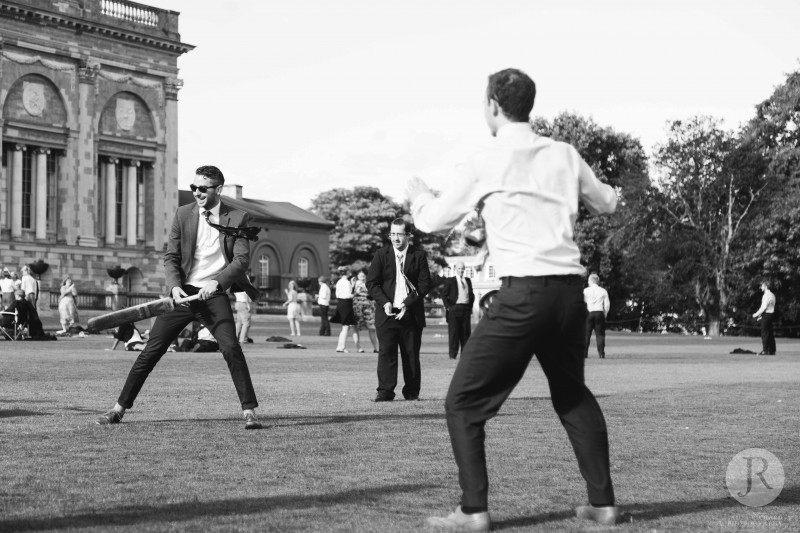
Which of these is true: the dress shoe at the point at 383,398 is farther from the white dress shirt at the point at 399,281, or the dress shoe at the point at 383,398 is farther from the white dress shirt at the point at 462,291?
the white dress shirt at the point at 462,291

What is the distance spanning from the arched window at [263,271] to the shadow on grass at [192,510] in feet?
245

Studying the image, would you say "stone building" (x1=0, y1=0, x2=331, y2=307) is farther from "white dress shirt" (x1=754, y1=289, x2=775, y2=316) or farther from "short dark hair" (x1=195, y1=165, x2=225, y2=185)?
"short dark hair" (x1=195, y1=165, x2=225, y2=185)

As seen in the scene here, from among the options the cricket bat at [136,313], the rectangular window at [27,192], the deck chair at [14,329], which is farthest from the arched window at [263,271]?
the cricket bat at [136,313]

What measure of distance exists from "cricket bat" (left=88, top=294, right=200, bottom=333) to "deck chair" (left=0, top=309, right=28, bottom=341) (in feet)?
72.6

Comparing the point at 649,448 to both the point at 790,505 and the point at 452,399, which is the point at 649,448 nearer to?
the point at 790,505

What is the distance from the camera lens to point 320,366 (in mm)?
20953

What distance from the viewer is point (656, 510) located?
612 cm

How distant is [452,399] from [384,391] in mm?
7593

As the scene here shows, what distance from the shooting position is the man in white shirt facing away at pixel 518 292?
17.9 feet

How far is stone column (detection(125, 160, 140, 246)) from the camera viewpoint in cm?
6206

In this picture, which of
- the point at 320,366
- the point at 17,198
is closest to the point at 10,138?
the point at 17,198

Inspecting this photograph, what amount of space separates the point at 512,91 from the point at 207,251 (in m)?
4.74
